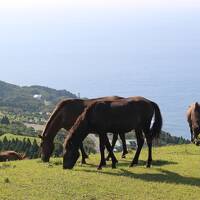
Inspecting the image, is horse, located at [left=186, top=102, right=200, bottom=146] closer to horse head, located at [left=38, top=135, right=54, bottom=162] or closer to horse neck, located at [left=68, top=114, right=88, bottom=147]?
horse head, located at [left=38, top=135, right=54, bottom=162]

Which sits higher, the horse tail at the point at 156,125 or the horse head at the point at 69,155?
the horse tail at the point at 156,125

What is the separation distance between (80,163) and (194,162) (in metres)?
4.26

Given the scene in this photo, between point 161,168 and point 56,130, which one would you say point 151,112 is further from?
point 56,130

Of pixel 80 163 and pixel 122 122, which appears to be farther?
pixel 80 163

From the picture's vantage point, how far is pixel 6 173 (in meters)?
15.3

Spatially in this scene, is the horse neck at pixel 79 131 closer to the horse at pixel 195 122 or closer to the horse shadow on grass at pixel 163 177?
the horse shadow on grass at pixel 163 177

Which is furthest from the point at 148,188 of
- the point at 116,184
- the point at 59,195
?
the point at 59,195

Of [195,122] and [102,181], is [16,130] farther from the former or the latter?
[102,181]

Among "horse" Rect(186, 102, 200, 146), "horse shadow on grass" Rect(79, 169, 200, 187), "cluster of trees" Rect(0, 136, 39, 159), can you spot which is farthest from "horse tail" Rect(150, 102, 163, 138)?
"cluster of trees" Rect(0, 136, 39, 159)

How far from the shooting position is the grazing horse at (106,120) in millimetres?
16562

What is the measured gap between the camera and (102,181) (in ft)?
46.1

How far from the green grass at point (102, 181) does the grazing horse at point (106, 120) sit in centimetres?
81

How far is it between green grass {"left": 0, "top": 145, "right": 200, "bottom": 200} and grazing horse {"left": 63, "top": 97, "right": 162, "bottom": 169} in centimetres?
81

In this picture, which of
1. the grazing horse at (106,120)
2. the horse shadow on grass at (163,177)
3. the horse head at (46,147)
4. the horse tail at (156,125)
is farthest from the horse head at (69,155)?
the horse tail at (156,125)
